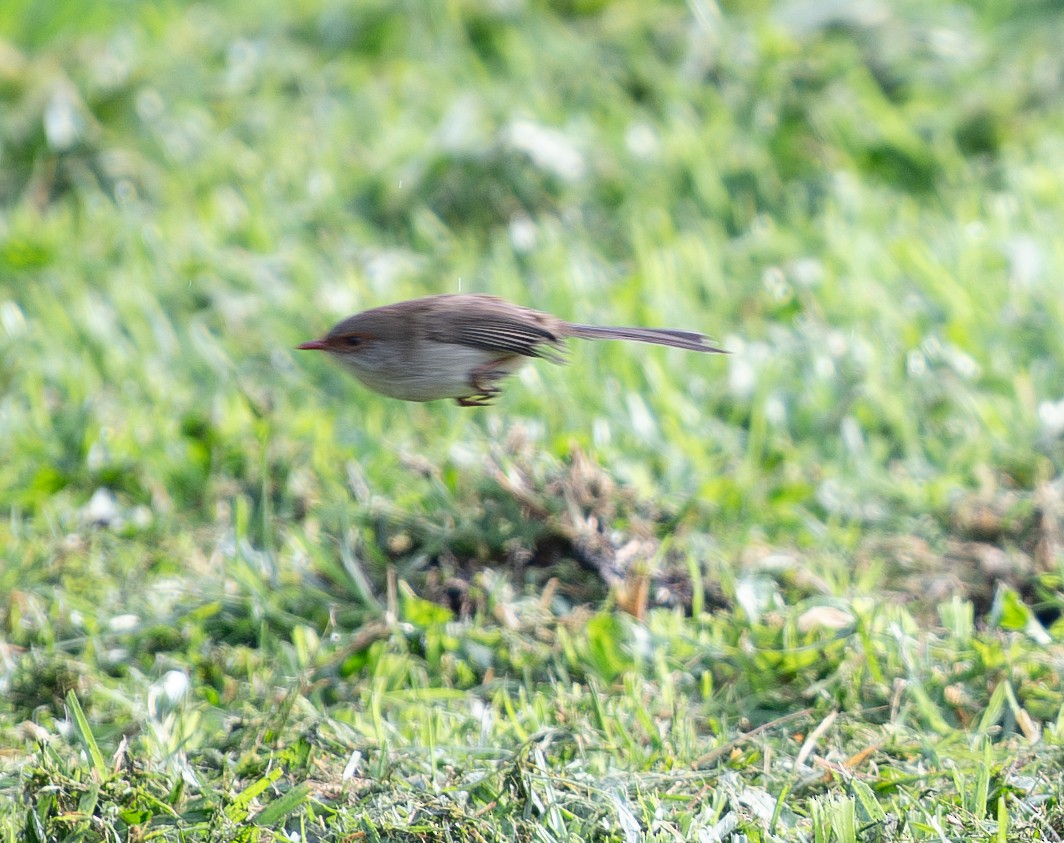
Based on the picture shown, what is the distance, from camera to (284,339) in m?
4.87

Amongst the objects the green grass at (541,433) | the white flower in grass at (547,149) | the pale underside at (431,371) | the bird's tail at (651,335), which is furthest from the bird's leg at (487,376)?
the white flower in grass at (547,149)

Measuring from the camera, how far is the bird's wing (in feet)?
8.96

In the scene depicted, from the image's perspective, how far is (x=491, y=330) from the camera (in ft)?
9.00

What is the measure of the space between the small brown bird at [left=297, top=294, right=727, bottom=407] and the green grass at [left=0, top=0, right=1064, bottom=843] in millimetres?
749

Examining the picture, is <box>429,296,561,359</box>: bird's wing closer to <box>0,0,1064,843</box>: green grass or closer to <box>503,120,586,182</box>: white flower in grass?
<box>0,0,1064,843</box>: green grass

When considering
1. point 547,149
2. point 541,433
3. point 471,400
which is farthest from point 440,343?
point 547,149

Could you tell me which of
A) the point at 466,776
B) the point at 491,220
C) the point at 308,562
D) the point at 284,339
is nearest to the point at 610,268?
the point at 491,220

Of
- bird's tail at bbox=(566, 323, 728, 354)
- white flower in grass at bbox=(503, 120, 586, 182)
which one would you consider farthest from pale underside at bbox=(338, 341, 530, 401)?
white flower in grass at bbox=(503, 120, 586, 182)

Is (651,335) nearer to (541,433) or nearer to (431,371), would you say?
(431,371)

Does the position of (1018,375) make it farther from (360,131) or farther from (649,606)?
(360,131)

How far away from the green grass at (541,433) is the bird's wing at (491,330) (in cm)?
82

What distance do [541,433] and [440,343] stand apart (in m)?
1.43

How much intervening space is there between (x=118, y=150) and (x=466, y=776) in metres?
4.03

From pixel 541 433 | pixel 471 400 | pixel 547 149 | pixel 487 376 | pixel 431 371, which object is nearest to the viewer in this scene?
pixel 431 371
